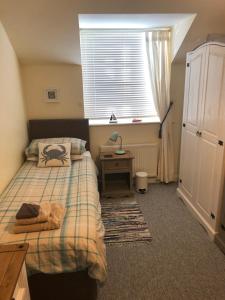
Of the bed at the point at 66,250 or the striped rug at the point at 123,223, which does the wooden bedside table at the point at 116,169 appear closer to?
the striped rug at the point at 123,223

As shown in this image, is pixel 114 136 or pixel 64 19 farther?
pixel 114 136

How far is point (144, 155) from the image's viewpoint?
3566 mm

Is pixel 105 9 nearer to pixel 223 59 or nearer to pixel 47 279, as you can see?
pixel 223 59

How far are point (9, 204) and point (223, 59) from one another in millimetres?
2219

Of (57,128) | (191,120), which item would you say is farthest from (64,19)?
(191,120)

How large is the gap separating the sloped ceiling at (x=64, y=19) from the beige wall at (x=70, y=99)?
0.22m

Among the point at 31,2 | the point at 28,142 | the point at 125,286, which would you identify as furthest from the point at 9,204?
the point at 31,2

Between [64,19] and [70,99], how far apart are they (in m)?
1.05

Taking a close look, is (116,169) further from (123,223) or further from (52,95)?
(52,95)

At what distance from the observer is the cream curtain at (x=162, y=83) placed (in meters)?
3.21

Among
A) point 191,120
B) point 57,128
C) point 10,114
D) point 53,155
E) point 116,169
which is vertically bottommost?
point 116,169

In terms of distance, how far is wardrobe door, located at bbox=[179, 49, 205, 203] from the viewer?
2.55 meters

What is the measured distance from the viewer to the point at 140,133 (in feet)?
11.7

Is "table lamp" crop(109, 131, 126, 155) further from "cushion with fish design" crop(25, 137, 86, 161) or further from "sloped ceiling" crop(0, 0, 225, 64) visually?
"sloped ceiling" crop(0, 0, 225, 64)
